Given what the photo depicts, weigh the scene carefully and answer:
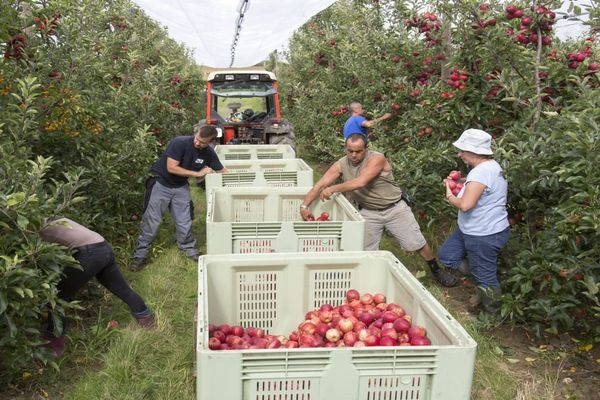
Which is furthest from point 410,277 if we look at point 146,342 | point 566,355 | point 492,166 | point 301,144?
point 301,144

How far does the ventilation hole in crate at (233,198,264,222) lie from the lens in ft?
16.5

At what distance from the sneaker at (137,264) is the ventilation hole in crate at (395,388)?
3.85 m

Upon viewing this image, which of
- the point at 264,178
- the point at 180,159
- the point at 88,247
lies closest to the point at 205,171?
the point at 180,159

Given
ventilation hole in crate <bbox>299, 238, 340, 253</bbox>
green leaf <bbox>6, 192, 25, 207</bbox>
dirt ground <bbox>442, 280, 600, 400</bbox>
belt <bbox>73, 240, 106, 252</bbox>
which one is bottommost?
dirt ground <bbox>442, 280, 600, 400</bbox>

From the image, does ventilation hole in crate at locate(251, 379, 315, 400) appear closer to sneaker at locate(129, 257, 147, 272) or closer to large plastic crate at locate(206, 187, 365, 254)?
large plastic crate at locate(206, 187, 365, 254)

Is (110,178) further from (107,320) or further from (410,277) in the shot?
(410,277)

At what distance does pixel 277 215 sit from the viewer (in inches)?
198

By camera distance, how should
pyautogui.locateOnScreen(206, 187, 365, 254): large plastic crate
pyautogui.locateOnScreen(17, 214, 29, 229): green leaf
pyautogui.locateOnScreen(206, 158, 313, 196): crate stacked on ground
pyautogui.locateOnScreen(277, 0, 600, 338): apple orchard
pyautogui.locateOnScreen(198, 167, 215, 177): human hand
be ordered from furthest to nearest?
pyautogui.locateOnScreen(206, 158, 313, 196): crate stacked on ground, pyautogui.locateOnScreen(198, 167, 215, 177): human hand, pyautogui.locateOnScreen(206, 187, 365, 254): large plastic crate, pyautogui.locateOnScreen(277, 0, 600, 338): apple orchard, pyautogui.locateOnScreen(17, 214, 29, 229): green leaf

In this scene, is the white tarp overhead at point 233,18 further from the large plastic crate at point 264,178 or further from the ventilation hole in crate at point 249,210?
the ventilation hole in crate at point 249,210

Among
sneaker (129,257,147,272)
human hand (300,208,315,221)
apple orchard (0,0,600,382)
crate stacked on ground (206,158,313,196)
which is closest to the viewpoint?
apple orchard (0,0,600,382)

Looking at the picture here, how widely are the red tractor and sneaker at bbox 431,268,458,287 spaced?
4.93m

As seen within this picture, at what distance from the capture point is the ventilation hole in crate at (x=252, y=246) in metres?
3.78

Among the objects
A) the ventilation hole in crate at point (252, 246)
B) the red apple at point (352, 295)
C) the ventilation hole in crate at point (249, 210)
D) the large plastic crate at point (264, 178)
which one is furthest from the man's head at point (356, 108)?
the red apple at point (352, 295)

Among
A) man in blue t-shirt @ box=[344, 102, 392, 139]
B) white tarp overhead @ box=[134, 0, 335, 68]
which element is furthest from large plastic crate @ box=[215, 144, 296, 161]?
white tarp overhead @ box=[134, 0, 335, 68]
